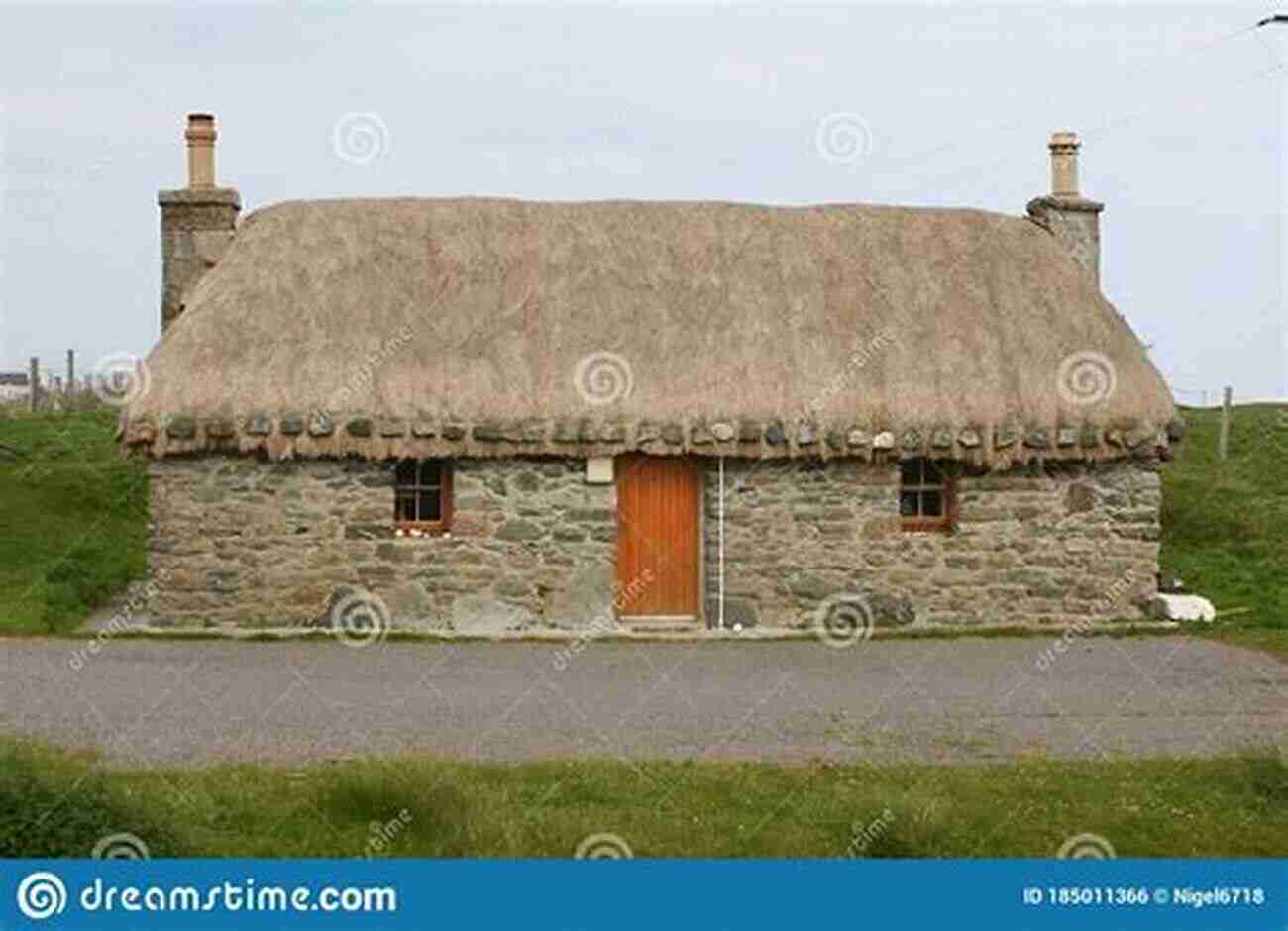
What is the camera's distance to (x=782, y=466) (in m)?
19.0

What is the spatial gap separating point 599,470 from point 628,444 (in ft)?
1.42

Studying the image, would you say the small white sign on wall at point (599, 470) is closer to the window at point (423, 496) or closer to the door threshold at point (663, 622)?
the window at point (423, 496)

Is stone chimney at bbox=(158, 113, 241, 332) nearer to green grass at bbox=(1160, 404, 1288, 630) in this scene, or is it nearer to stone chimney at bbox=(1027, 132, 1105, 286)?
stone chimney at bbox=(1027, 132, 1105, 286)

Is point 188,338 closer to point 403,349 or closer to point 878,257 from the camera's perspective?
point 403,349

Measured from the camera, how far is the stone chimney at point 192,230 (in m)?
21.2

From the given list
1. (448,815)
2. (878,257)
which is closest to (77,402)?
(878,257)

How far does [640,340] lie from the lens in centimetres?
1952

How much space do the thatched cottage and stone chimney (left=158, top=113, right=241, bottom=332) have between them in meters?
0.86

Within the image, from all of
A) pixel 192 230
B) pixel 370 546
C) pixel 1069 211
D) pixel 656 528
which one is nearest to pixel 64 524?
pixel 192 230

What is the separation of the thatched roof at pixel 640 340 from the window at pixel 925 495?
2.13 feet

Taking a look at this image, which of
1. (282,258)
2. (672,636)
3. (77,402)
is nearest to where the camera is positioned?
(672,636)

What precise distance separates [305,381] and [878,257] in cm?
685

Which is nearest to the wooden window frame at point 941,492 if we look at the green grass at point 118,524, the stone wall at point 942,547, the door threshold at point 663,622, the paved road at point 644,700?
the stone wall at point 942,547

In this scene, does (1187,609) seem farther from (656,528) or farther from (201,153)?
(201,153)
